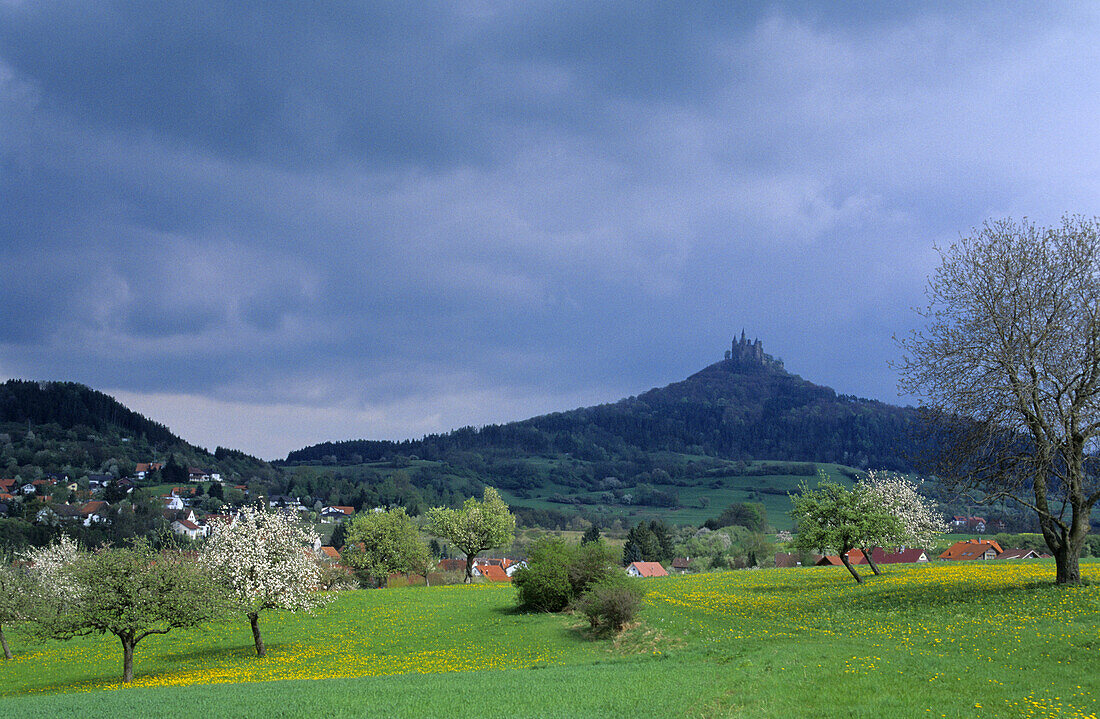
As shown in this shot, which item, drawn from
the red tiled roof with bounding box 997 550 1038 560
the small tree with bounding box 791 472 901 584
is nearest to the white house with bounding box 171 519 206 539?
the small tree with bounding box 791 472 901 584

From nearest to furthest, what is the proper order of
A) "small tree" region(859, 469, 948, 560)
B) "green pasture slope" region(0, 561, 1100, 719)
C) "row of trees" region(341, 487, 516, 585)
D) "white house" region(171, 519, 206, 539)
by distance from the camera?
1. "green pasture slope" region(0, 561, 1100, 719)
2. "small tree" region(859, 469, 948, 560)
3. "row of trees" region(341, 487, 516, 585)
4. "white house" region(171, 519, 206, 539)

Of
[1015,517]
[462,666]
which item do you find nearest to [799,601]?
[462,666]

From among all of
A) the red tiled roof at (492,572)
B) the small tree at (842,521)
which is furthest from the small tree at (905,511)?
the red tiled roof at (492,572)

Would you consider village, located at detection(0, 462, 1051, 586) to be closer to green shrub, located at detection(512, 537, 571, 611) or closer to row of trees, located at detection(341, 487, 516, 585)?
row of trees, located at detection(341, 487, 516, 585)

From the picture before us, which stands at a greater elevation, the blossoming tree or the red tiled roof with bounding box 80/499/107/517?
the blossoming tree

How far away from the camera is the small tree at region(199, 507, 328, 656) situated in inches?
1467

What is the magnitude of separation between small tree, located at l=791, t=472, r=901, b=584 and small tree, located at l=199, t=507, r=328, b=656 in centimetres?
3248

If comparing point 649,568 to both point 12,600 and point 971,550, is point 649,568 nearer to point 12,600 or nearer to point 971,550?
point 971,550

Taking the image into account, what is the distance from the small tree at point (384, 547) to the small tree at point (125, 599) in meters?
46.9

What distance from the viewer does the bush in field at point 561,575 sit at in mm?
45656

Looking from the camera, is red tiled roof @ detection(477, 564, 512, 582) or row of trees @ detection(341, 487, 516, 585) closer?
row of trees @ detection(341, 487, 516, 585)

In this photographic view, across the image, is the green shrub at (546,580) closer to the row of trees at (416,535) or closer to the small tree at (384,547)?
the row of trees at (416,535)

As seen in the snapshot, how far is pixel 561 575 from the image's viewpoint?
45844 mm

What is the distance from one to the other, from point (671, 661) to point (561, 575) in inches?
783
